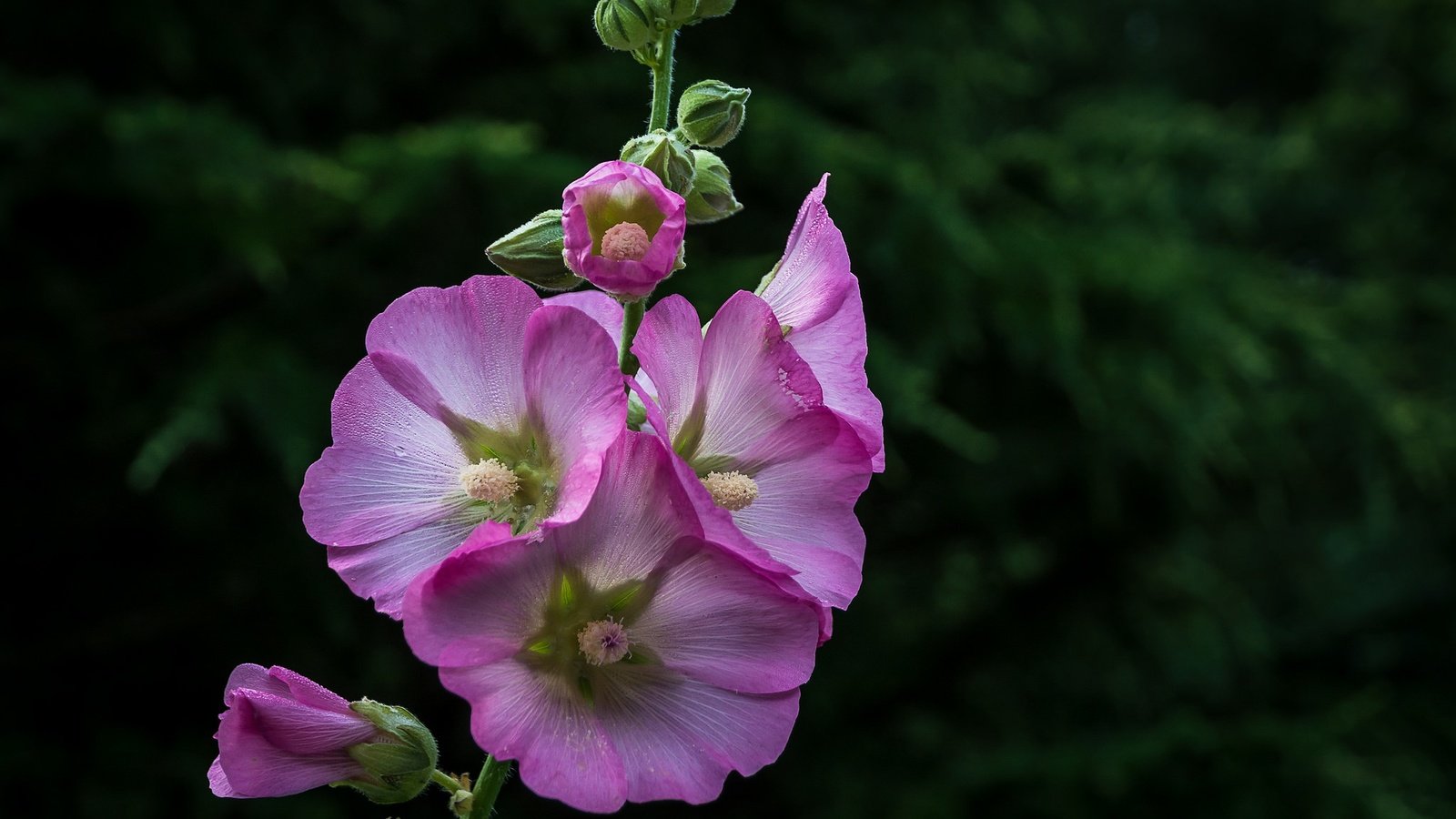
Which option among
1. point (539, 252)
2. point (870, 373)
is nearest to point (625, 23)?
point (539, 252)

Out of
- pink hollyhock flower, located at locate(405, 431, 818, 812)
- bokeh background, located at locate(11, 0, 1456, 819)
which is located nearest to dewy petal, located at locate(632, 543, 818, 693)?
pink hollyhock flower, located at locate(405, 431, 818, 812)

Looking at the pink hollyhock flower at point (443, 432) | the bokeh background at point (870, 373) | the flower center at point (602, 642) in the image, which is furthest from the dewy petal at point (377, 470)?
the bokeh background at point (870, 373)

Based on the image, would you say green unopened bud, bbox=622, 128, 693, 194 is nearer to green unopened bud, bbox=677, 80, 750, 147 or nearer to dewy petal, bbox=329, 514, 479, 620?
green unopened bud, bbox=677, 80, 750, 147

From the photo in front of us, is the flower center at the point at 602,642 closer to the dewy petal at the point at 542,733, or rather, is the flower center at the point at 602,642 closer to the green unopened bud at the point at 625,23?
the dewy petal at the point at 542,733

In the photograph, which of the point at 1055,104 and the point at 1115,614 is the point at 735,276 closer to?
the point at 1115,614

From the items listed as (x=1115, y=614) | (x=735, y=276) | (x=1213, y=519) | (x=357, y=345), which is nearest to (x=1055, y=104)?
(x=1213, y=519)

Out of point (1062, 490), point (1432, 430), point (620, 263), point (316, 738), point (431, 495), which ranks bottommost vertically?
point (1062, 490)

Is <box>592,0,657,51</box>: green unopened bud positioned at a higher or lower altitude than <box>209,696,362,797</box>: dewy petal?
higher

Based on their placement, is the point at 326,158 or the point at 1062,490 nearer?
the point at 326,158
